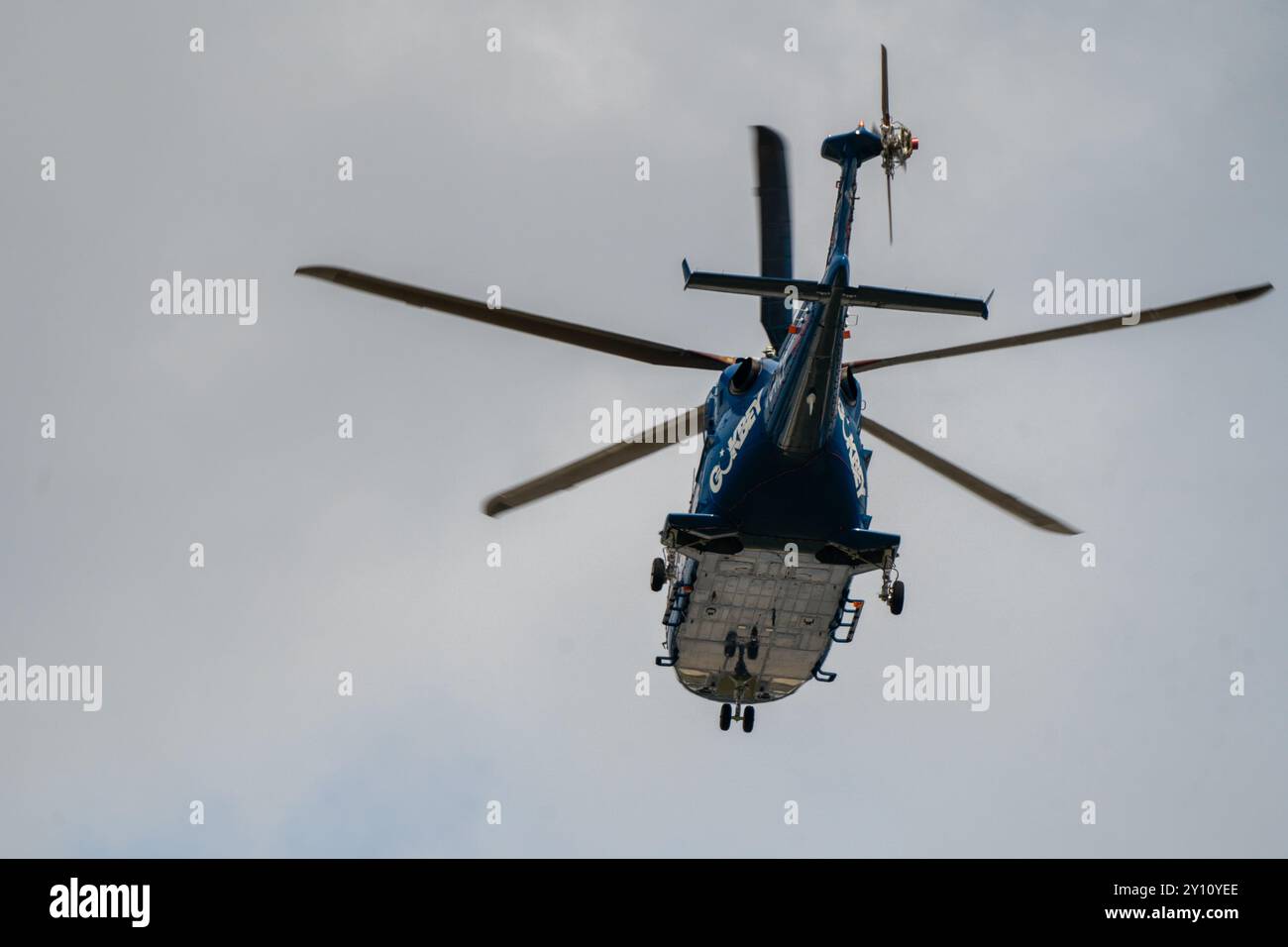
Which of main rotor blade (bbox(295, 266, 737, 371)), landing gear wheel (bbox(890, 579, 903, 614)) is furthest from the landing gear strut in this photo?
main rotor blade (bbox(295, 266, 737, 371))

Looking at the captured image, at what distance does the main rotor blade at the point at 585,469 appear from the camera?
26.2 meters

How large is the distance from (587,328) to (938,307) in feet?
19.8

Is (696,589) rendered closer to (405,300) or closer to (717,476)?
(717,476)

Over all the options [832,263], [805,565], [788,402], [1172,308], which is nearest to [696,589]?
[805,565]

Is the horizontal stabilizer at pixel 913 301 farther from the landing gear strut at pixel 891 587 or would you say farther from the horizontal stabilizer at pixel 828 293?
the landing gear strut at pixel 891 587

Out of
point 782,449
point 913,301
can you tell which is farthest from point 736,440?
point 913,301

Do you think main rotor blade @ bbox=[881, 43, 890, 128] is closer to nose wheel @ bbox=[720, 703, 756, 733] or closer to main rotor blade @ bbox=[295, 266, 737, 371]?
main rotor blade @ bbox=[295, 266, 737, 371]

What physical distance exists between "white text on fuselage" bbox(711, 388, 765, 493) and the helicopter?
44mm

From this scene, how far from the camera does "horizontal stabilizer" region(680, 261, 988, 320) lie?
79.0 ft

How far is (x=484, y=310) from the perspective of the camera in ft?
82.8

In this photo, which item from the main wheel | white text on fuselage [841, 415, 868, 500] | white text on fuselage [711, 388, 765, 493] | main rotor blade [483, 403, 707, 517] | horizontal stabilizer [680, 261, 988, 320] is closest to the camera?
horizontal stabilizer [680, 261, 988, 320]

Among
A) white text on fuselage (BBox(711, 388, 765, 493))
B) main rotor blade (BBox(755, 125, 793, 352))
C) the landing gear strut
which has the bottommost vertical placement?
the landing gear strut
